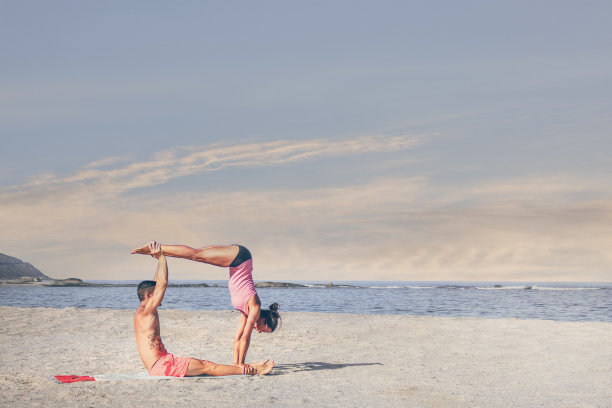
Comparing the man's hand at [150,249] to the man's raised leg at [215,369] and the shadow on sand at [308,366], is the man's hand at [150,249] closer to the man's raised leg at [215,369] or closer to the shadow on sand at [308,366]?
the man's raised leg at [215,369]

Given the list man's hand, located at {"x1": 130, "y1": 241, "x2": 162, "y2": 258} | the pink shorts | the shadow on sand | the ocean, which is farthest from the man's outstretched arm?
the ocean

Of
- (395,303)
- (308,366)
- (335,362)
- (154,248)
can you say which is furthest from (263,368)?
(395,303)

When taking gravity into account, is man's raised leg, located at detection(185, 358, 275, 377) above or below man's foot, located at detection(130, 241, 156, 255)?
below

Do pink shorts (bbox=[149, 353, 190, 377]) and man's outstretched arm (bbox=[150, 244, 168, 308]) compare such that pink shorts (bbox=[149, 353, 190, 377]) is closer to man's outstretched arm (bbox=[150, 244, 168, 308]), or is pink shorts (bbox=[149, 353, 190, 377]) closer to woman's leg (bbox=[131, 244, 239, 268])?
man's outstretched arm (bbox=[150, 244, 168, 308])

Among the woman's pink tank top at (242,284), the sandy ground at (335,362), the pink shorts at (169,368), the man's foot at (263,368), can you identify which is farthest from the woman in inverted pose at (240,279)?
the pink shorts at (169,368)

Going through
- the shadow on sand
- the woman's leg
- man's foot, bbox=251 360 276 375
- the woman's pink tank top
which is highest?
the woman's leg

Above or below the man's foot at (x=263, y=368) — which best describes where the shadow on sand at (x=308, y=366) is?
below

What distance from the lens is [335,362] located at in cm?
1302

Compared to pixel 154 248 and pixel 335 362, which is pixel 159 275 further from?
pixel 335 362

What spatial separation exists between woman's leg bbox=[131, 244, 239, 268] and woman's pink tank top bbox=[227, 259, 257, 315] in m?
0.33

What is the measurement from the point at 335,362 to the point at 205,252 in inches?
195

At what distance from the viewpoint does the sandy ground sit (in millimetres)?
9258

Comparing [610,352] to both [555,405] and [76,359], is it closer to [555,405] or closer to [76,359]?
[555,405]

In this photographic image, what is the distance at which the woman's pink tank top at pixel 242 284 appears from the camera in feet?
33.9
